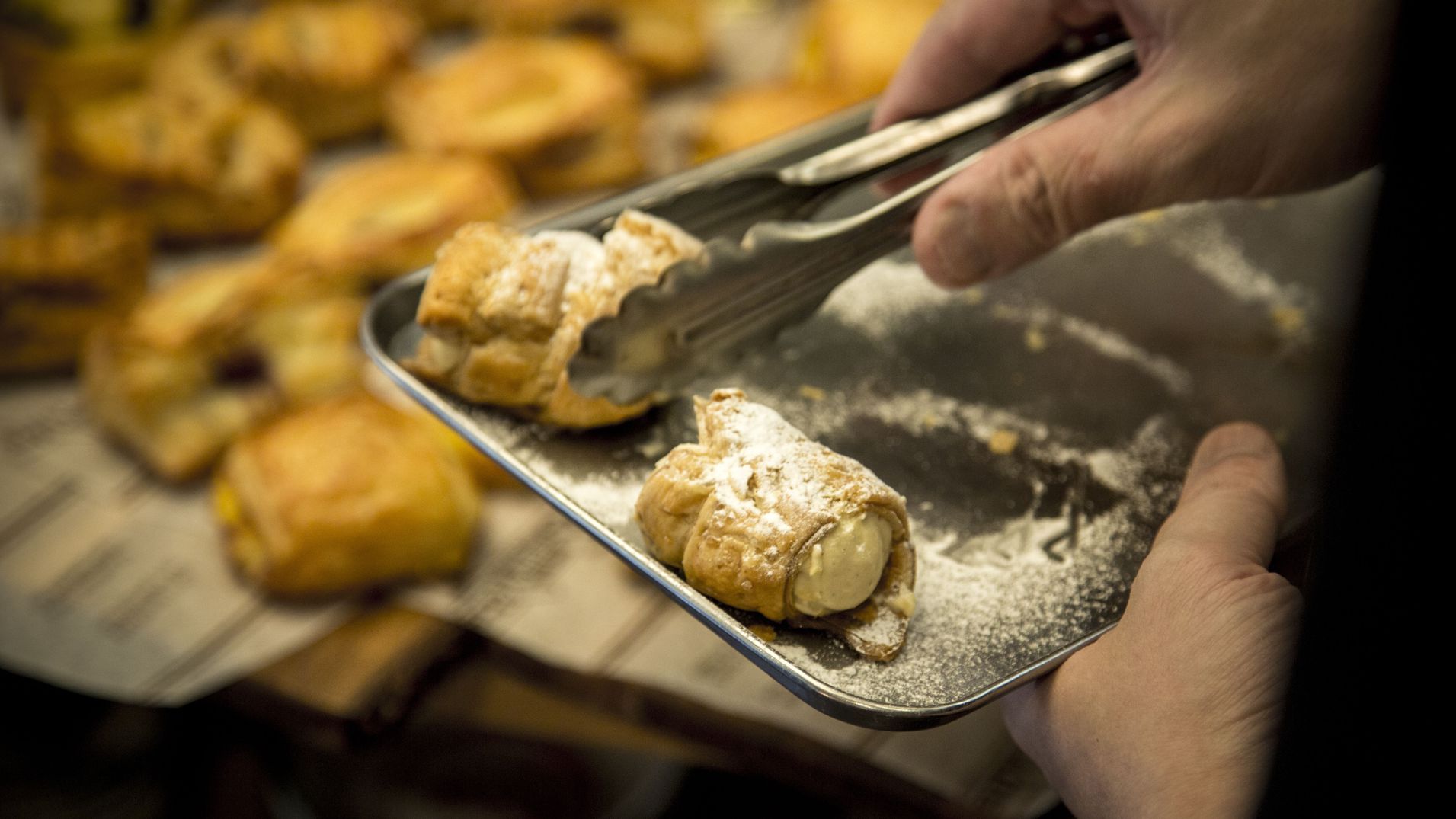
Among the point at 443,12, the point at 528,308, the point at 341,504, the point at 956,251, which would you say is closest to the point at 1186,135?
the point at 956,251

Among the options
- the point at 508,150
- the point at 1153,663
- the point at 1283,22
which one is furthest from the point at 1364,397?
the point at 508,150

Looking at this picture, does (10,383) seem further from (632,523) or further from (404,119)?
(632,523)

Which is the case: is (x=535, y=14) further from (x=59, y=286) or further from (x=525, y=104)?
(x=59, y=286)

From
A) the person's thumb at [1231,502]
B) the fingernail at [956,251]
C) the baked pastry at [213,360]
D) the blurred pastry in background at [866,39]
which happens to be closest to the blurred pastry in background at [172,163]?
the baked pastry at [213,360]

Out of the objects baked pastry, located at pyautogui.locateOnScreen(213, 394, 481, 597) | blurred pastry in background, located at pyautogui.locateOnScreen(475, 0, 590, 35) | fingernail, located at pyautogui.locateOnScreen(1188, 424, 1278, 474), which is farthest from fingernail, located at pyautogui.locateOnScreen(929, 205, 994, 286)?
blurred pastry in background, located at pyautogui.locateOnScreen(475, 0, 590, 35)

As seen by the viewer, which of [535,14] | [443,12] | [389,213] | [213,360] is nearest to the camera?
[213,360]

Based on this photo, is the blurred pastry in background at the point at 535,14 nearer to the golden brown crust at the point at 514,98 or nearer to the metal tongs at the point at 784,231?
the golden brown crust at the point at 514,98
